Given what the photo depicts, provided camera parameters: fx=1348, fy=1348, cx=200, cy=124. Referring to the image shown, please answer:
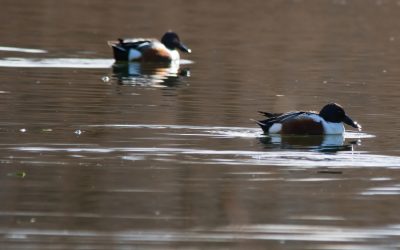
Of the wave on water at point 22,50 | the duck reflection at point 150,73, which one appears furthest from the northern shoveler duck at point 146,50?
the wave on water at point 22,50

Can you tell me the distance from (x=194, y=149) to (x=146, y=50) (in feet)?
39.2

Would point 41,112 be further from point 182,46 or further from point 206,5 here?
point 206,5

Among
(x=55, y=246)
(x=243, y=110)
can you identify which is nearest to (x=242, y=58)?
(x=243, y=110)

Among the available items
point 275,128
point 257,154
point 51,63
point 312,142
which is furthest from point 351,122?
point 51,63

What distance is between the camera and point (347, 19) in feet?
120

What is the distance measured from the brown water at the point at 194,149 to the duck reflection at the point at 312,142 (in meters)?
0.04

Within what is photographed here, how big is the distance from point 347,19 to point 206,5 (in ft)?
17.4

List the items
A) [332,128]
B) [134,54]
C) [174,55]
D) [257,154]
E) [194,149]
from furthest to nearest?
[174,55] < [134,54] < [332,128] < [194,149] < [257,154]

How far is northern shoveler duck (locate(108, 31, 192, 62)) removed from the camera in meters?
25.1

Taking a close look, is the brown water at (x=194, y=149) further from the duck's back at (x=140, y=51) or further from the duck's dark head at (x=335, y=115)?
the duck's back at (x=140, y=51)

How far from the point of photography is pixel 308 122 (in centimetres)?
1532

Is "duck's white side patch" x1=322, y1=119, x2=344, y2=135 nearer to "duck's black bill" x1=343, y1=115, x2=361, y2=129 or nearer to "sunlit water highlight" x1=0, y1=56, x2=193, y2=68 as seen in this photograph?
"duck's black bill" x1=343, y1=115, x2=361, y2=129

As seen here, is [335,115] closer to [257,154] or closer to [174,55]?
[257,154]

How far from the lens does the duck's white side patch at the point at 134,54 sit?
25188mm
